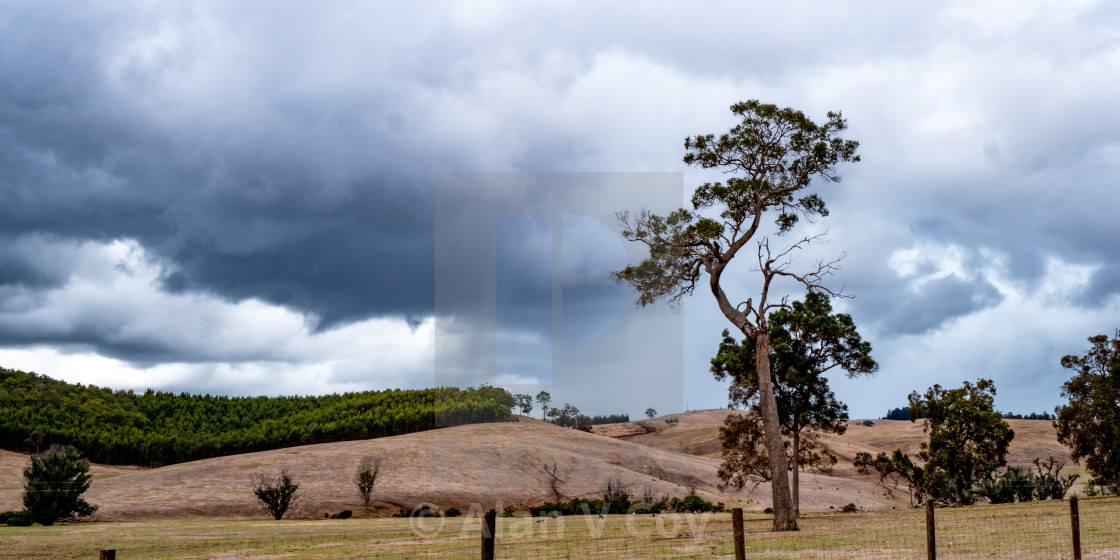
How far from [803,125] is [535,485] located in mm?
40671

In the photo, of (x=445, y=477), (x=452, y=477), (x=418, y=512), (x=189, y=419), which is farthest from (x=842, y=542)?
(x=189, y=419)

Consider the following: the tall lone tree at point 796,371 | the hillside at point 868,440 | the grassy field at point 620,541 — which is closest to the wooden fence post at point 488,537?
the grassy field at point 620,541

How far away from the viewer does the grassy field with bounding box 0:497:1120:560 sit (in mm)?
19281

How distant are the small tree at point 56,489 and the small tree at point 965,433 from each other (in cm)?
5127

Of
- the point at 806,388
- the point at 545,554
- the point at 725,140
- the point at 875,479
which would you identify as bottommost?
the point at 875,479

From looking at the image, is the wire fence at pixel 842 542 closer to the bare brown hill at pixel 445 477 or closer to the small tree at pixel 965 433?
the small tree at pixel 965 433

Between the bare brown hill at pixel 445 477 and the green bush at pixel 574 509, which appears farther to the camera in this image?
the bare brown hill at pixel 445 477

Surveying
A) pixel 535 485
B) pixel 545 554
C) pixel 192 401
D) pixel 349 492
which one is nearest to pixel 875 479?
pixel 535 485

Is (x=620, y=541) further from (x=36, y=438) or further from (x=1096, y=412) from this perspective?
(x=36, y=438)

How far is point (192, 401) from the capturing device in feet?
428

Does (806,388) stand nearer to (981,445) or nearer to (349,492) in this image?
(981,445)

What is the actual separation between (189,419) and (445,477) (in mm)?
67380

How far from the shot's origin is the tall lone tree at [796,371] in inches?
1861

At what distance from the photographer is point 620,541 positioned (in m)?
23.6
